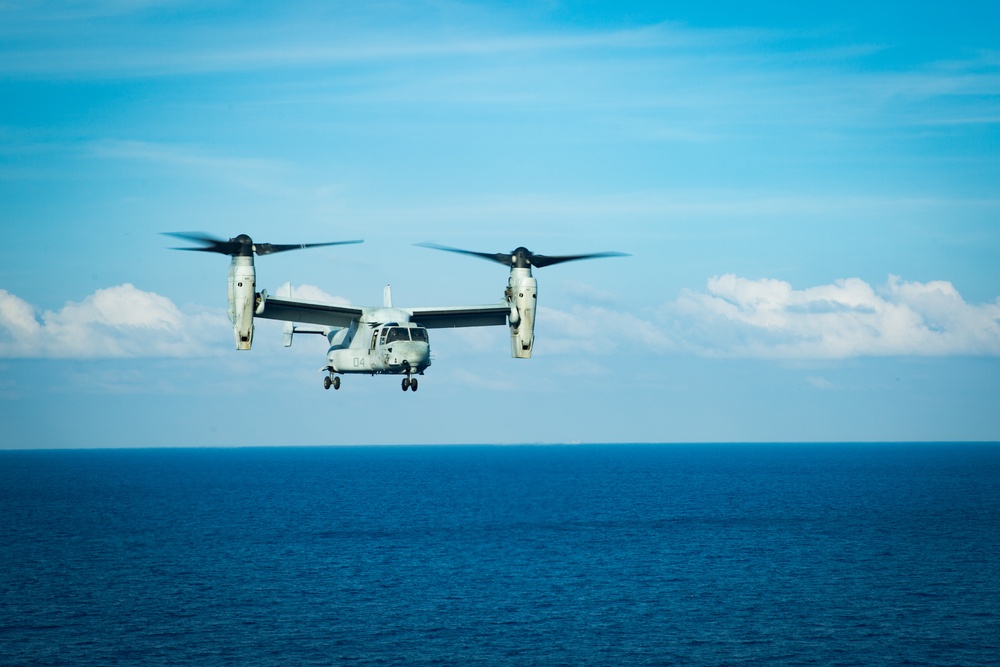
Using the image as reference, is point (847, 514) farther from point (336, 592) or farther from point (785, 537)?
point (336, 592)

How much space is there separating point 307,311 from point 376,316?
9.68ft

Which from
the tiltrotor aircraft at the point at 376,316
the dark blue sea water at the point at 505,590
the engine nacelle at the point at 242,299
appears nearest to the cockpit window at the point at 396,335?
the tiltrotor aircraft at the point at 376,316

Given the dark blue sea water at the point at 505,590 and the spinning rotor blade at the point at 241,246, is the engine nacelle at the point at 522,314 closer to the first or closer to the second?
the spinning rotor blade at the point at 241,246

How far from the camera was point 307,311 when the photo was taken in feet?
138

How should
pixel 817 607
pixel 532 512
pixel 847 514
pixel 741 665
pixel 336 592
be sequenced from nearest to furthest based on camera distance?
pixel 741 665 → pixel 817 607 → pixel 336 592 → pixel 847 514 → pixel 532 512

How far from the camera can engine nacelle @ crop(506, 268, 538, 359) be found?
39250 mm

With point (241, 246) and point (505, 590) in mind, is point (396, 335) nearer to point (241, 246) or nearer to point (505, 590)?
point (241, 246)

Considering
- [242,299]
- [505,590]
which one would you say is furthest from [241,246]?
[505,590]

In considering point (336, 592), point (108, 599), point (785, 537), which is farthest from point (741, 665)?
point (785, 537)

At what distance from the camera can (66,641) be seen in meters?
84.2

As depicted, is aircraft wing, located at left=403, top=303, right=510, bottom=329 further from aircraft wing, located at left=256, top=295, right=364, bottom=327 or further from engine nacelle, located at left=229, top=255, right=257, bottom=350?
engine nacelle, located at left=229, top=255, right=257, bottom=350

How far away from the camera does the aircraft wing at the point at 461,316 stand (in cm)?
4067

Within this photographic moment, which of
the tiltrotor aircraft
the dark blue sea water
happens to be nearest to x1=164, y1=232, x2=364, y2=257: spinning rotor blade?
the tiltrotor aircraft

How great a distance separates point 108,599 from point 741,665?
211ft
